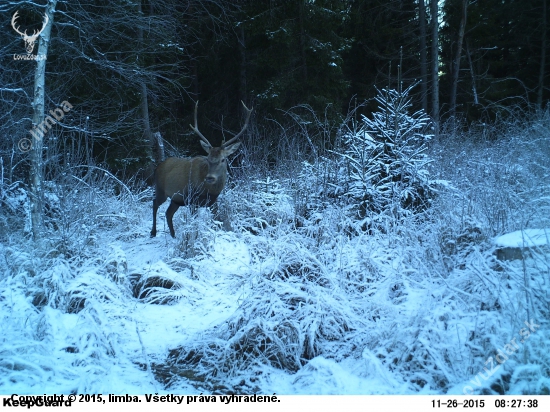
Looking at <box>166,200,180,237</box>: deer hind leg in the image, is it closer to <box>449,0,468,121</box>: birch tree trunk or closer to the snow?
the snow

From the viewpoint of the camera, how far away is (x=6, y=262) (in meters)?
4.38

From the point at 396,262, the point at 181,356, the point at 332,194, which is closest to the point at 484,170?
the point at 332,194

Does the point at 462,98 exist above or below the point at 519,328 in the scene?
above

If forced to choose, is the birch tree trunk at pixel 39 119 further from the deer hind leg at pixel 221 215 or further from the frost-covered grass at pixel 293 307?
the deer hind leg at pixel 221 215

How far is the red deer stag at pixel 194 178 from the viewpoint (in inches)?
255

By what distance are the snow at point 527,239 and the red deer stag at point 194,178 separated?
13.2ft

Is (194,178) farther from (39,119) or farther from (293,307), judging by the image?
(293,307)

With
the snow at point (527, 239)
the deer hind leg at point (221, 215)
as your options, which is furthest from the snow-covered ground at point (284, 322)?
the deer hind leg at point (221, 215)

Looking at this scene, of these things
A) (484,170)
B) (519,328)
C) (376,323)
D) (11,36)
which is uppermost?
(11,36)

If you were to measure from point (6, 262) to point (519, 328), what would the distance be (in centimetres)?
466

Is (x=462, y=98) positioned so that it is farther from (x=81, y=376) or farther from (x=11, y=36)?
(x=81, y=376)

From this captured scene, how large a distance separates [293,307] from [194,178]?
369 centimetres

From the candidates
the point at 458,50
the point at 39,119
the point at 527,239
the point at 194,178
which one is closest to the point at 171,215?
the point at 194,178

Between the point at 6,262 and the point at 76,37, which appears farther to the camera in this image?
the point at 76,37
